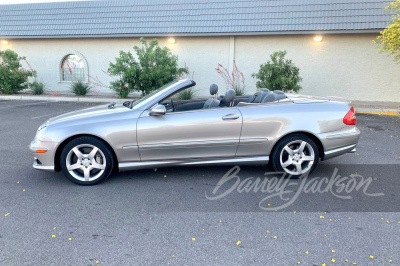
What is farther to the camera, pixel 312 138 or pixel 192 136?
pixel 312 138

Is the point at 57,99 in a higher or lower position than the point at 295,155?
higher

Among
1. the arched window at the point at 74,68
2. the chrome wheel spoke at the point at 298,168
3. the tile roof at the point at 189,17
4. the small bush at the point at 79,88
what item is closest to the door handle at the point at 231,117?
the chrome wheel spoke at the point at 298,168

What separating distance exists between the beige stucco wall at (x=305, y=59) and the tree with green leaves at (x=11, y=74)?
8.58ft

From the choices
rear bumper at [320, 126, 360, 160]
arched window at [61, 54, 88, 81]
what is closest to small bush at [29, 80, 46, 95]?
arched window at [61, 54, 88, 81]

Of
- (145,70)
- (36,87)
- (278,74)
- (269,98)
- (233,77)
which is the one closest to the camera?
(269,98)

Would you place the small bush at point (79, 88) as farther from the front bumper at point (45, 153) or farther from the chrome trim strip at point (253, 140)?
the chrome trim strip at point (253, 140)

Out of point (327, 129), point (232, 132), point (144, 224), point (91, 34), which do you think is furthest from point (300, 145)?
point (91, 34)

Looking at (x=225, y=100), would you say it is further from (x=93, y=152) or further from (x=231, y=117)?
(x=93, y=152)

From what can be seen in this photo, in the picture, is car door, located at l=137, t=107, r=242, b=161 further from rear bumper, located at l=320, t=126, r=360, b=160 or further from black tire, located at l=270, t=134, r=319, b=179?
rear bumper, located at l=320, t=126, r=360, b=160

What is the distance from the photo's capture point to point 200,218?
11.9 ft

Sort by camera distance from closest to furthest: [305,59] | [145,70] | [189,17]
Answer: [145,70] < [305,59] < [189,17]

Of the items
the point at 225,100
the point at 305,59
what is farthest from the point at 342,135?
the point at 305,59

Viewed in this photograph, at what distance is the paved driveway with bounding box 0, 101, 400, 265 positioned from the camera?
2.94 m

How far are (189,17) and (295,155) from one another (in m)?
11.5
